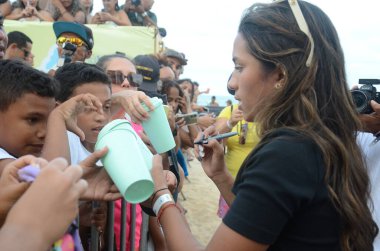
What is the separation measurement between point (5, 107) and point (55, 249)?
28.3 inches

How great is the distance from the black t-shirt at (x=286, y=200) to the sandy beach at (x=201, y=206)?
164 inches

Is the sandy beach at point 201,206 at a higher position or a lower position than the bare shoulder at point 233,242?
lower

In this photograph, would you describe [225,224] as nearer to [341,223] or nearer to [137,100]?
[341,223]

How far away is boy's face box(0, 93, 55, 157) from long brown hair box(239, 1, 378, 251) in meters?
0.93

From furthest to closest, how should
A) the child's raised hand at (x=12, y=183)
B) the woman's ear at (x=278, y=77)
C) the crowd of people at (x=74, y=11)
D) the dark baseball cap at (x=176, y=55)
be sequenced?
the dark baseball cap at (x=176, y=55)
the crowd of people at (x=74, y=11)
the woman's ear at (x=278, y=77)
the child's raised hand at (x=12, y=183)

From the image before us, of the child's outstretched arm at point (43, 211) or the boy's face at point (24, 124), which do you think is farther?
the boy's face at point (24, 124)

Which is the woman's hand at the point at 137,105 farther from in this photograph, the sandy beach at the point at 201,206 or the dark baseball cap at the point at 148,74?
the sandy beach at the point at 201,206

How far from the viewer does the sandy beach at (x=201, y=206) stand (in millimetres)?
5750

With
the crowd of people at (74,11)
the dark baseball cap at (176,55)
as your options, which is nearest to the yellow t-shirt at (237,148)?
the dark baseball cap at (176,55)

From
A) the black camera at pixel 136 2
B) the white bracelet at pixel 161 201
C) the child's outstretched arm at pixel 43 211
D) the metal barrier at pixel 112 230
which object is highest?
the child's outstretched arm at pixel 43 211

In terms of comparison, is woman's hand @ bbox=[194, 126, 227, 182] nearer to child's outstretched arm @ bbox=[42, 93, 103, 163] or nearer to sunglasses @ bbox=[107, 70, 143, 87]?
child's outstretched arm @ bbox=[42, 93, 103, 163]

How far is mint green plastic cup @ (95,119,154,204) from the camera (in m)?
1.24

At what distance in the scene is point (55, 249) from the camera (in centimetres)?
124

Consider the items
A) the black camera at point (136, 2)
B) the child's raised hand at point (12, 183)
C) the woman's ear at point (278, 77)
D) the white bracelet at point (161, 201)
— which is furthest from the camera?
the black camera at point (136, 2)
